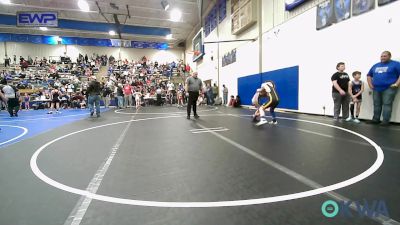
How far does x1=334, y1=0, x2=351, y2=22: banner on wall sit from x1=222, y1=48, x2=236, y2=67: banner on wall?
8201 mm

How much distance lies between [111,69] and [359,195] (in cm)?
2517

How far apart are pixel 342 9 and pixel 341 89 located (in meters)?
2.54

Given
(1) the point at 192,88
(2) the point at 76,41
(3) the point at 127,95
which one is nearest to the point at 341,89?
(1) the point at 192,88

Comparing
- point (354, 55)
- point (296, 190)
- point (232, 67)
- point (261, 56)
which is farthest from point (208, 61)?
point (296, 190)

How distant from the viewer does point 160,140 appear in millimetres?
4418

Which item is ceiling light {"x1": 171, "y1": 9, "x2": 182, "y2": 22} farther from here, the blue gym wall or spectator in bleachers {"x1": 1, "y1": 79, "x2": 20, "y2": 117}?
spectator in bleachers {"x1": 1, "y1": 79, "x2": 20, "y2": 117}

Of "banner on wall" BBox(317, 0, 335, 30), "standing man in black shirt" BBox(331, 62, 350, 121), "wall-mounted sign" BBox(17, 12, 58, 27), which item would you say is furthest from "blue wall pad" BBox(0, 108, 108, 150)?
"banner on wall" BBox(317, 0, 335, 30)

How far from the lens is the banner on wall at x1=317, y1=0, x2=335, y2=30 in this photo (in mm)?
7727

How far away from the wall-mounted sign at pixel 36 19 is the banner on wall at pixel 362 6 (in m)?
13.4

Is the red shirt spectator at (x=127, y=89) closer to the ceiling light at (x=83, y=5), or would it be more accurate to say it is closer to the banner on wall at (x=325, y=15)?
the ceiling light at (x=83, y=5)

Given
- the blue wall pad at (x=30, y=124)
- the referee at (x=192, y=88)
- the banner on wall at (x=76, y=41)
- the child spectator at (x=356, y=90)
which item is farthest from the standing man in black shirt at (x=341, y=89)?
the banner on wall at (x=76, y=41)

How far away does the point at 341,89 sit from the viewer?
21.8 feet

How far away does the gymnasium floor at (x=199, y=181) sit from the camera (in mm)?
1694

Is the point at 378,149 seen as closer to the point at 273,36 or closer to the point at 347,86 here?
the point at 347,86
